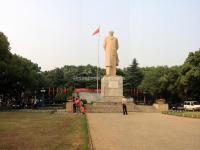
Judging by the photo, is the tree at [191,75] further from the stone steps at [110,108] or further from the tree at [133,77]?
the tree at [133,77]

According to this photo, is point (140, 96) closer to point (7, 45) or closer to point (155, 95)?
point (155, 95)

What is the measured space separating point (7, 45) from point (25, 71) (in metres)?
11.2

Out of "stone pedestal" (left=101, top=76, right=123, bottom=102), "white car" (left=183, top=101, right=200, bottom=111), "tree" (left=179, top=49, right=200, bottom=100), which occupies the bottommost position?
"white car" (left=183, top=101, right=200, bottom=111)

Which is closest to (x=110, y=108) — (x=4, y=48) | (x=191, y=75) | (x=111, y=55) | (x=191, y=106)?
(x=111, y=55)

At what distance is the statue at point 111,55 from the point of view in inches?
1483

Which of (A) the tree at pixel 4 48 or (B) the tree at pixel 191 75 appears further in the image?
(B) the tree at pixel 191 75

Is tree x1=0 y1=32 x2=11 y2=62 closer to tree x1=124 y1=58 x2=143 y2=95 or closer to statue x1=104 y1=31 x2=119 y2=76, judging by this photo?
statue x1=104 y1=31 x2=119 y2=76

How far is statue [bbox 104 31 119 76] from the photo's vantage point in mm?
37656

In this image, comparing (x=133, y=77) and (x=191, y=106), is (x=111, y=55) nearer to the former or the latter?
(x=191, y=106)

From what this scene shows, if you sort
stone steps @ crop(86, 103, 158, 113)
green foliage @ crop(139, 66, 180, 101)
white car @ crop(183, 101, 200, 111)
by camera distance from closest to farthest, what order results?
1. stone steps @ crop(86, 103, 158, 113)
2. white car @ crop(183, 101, 200, 111)
3. green foliage @ crop(139, 66, 180, 101)

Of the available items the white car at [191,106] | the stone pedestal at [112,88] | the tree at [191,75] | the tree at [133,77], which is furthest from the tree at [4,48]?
the tree at [133,77]

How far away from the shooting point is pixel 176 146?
10.2 metres

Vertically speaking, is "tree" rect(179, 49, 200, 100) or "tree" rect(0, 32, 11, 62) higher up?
"tree" rect(0, 32, 11, 62)

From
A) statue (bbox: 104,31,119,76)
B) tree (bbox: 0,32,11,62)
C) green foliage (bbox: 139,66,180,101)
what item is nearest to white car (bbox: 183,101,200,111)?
statue (bbox: 104,31,119,76)
